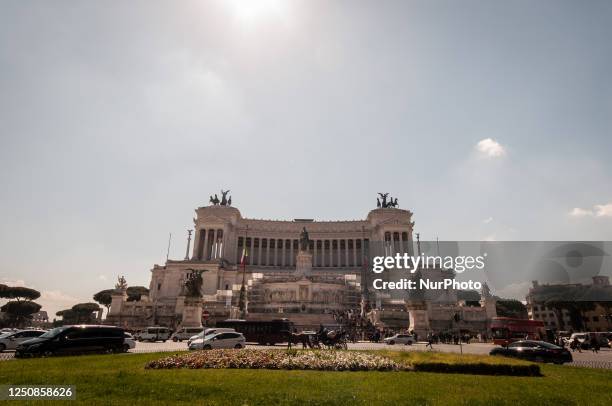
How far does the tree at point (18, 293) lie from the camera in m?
83.3

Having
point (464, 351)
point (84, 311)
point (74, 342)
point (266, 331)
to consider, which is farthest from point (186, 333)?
point (84, 311)

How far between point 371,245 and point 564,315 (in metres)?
49.3

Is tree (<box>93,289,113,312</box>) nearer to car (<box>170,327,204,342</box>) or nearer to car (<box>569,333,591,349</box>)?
car (<box>170,327,204,342</box>)

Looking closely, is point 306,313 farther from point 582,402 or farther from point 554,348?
point 582,402

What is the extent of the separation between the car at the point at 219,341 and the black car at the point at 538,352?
16.7 meters

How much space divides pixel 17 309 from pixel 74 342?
257 feet

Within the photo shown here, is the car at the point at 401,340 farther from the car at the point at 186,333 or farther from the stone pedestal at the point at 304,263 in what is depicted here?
the stone pedestal at the point at 304,263

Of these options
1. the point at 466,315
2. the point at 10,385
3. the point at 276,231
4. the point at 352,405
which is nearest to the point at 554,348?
the point at 352,405

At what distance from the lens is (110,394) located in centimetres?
919

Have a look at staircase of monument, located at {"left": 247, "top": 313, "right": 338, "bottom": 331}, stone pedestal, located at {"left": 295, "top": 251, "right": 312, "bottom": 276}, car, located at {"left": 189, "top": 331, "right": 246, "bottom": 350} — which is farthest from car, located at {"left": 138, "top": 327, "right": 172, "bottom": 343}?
stone pedestal, located at {"left": 295, "top": 251, "right": 312, "bottom": 276}

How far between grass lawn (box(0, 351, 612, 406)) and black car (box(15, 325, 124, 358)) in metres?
5.23

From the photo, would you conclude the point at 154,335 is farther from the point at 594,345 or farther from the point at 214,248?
the point at 214,248

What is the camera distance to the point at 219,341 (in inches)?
1052

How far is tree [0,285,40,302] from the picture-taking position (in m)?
83.3
